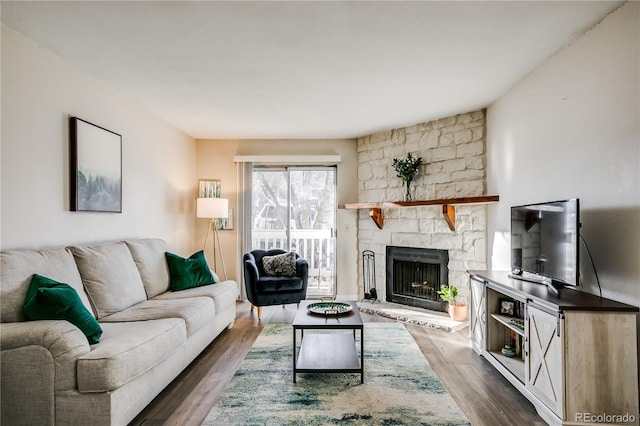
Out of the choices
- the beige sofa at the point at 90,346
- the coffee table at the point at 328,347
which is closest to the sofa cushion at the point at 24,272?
the beige sofa at the point at 90,346

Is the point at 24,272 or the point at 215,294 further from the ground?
the point at 24,272

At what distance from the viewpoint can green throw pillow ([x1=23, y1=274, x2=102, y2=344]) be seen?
6.62ft

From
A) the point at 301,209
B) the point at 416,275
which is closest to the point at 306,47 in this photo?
the point at 301,209

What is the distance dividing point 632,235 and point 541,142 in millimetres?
1134

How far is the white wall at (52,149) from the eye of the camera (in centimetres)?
234

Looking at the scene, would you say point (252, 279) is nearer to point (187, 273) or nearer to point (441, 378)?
point (187, 273)

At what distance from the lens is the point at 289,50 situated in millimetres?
2602

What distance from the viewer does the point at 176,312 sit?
9.07 ft

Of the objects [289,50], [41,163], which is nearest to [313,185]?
[289,50]

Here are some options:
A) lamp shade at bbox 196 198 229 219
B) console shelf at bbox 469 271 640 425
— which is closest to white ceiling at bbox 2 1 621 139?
lamp shade at bbox 196 198 229 219

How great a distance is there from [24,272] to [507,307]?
11.1 feet

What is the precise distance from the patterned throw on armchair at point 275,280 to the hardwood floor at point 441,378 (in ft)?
1.49

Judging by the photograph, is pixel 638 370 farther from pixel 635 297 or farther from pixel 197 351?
pixel 197 351

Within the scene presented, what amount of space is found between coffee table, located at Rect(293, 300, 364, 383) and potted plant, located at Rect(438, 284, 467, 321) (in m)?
1.49
